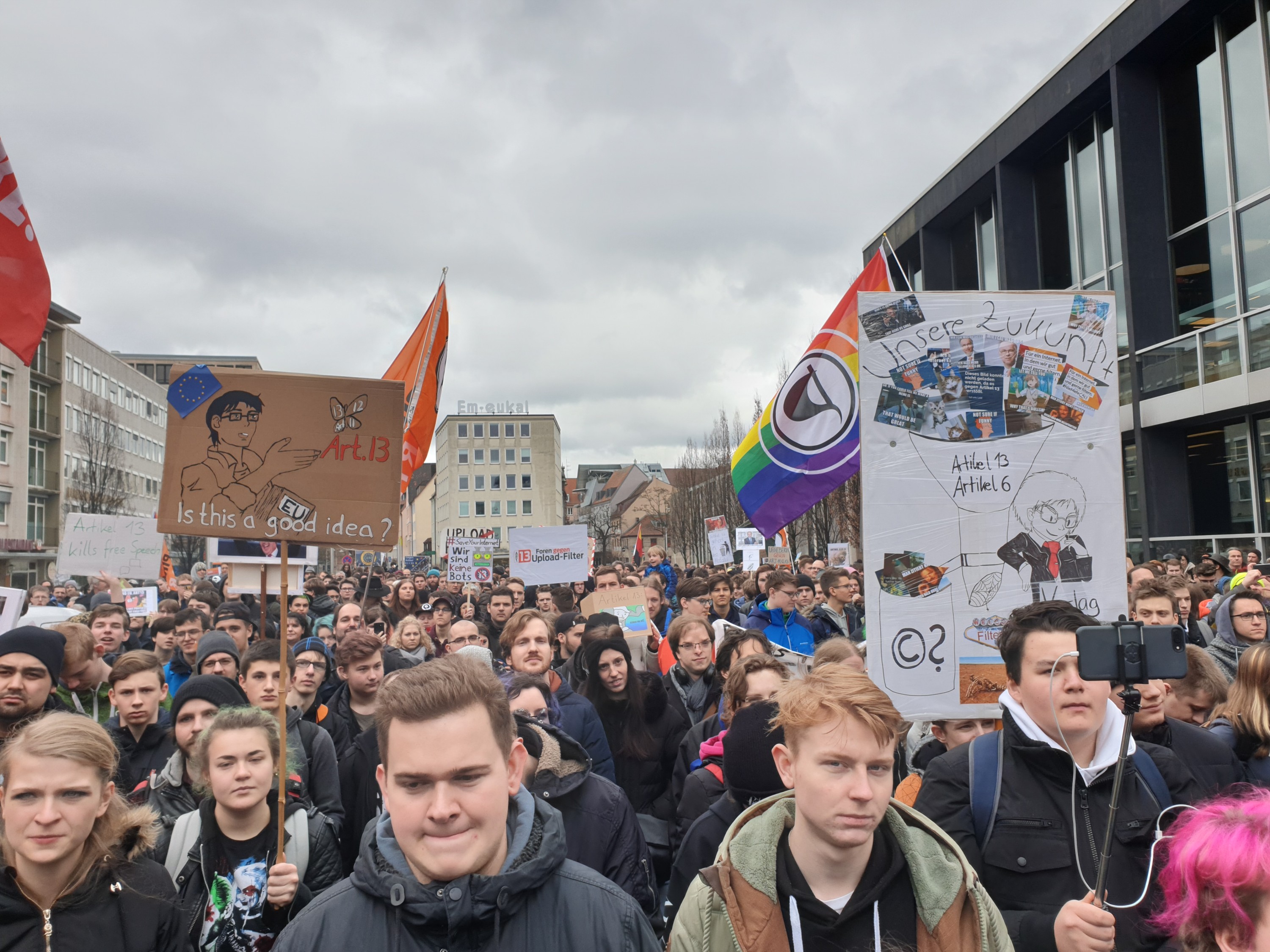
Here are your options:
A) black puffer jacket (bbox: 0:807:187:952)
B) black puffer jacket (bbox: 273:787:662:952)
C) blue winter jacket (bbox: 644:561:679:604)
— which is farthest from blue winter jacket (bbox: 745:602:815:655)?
blue winter jacket (bbox: 644:561:679:604)

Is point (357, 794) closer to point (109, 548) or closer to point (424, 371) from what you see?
point (424, 371)

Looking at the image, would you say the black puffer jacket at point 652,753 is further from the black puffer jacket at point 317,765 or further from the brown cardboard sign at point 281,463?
the brown cardboard sign at point 281,463

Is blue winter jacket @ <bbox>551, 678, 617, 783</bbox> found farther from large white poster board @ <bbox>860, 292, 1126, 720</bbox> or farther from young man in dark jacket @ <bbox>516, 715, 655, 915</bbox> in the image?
large white poster board @ <bbox>860, 292, 1126, 720</bbox>

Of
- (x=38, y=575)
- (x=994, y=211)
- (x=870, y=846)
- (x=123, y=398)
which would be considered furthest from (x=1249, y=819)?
(x=123, y=398)

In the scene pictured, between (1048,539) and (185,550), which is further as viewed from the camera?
(185,550)

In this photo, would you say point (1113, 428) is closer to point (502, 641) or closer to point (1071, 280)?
point (502, 641)

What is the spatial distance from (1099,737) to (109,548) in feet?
48.9

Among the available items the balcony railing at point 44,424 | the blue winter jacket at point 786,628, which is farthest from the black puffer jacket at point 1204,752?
the balcony railing at point 44,424

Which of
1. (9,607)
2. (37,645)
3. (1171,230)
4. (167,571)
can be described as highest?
(1171,230)

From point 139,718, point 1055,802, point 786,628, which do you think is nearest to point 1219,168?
point 786,628

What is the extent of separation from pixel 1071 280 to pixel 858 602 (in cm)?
1761

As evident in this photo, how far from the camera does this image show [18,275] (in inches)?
218

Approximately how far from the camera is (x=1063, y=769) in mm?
2961

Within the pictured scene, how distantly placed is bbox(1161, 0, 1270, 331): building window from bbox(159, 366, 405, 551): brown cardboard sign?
2056 cm
